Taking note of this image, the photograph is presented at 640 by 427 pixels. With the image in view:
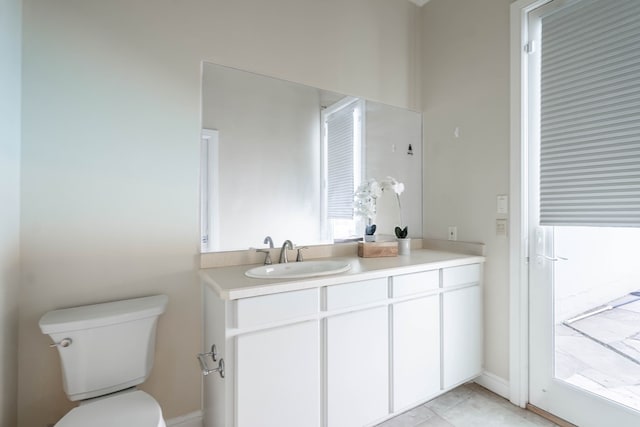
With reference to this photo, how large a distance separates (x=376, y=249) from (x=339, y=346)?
785 millimetres

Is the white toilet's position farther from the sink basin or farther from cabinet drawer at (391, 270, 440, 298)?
cabinet drawer at (391, 270, 440, 298)

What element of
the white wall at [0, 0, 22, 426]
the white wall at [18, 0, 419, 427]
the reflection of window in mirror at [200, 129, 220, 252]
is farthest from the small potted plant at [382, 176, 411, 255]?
the white wall at [0, 0, 22, 426]

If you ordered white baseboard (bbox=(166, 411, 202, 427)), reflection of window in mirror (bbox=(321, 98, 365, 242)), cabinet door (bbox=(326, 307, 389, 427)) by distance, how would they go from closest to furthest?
cabinet door (bbox=(326, 307, 389, 427)) → white baseboard (bbox=(166, 411, 202, 427)) → reflection of window in mirror (bbox=(321, 98, 365, 242))

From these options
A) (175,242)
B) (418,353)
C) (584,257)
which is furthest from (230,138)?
(584,257)

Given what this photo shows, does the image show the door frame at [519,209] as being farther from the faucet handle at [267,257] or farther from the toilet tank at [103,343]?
the toilet tank at [103,343]

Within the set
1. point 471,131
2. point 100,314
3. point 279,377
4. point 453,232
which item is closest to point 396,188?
point 453,232

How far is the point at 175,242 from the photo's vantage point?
1622 mm

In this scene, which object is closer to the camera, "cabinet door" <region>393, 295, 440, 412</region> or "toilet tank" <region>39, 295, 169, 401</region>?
"toilet tank" <region>39, 295, 169, 401</region>

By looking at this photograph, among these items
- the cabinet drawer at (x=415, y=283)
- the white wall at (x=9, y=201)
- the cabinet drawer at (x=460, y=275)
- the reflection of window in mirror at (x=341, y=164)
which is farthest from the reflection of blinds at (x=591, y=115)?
the white wall at (x=9, y=201)

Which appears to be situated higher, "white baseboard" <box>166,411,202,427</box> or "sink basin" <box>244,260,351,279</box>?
"sink basin" <box>244,260,351,279</box>

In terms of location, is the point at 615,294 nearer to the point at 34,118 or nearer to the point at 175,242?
the point at 175,242

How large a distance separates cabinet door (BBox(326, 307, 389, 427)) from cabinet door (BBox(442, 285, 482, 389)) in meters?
0.49

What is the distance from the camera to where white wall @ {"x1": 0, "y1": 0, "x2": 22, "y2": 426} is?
1.17 m

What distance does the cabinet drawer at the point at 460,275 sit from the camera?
1.90 metres
